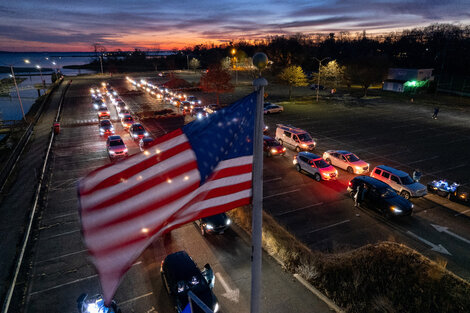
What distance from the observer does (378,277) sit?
11.5m

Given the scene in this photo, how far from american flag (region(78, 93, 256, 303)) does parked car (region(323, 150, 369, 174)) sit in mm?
19570

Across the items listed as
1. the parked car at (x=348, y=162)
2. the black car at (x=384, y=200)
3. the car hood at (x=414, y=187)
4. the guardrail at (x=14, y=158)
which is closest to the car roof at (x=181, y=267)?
the black car at (x=384, y=200)

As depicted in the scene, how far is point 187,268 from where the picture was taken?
10.7 metres

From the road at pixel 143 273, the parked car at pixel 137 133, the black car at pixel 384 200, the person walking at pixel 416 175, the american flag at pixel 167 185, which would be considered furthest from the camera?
the parked car at pixel 137 133

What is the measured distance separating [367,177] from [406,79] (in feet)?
213

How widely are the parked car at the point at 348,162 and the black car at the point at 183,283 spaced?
16130 millimetres

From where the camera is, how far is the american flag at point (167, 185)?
13.6 feet

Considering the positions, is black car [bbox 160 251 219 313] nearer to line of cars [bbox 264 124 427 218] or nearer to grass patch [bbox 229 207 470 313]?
grass patch [bbox 229 207 470 313]

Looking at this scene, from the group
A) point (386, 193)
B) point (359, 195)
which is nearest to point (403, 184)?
point (386, 193)

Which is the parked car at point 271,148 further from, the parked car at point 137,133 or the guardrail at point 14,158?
the guardrail at point 14,158

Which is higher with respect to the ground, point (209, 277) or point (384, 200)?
point (384, 200)

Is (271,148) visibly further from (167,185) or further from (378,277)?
(167,185)

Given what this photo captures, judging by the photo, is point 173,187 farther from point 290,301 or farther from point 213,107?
point 213,107

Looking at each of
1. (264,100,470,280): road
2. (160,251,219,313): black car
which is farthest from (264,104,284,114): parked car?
(160,251,219,313): black car
